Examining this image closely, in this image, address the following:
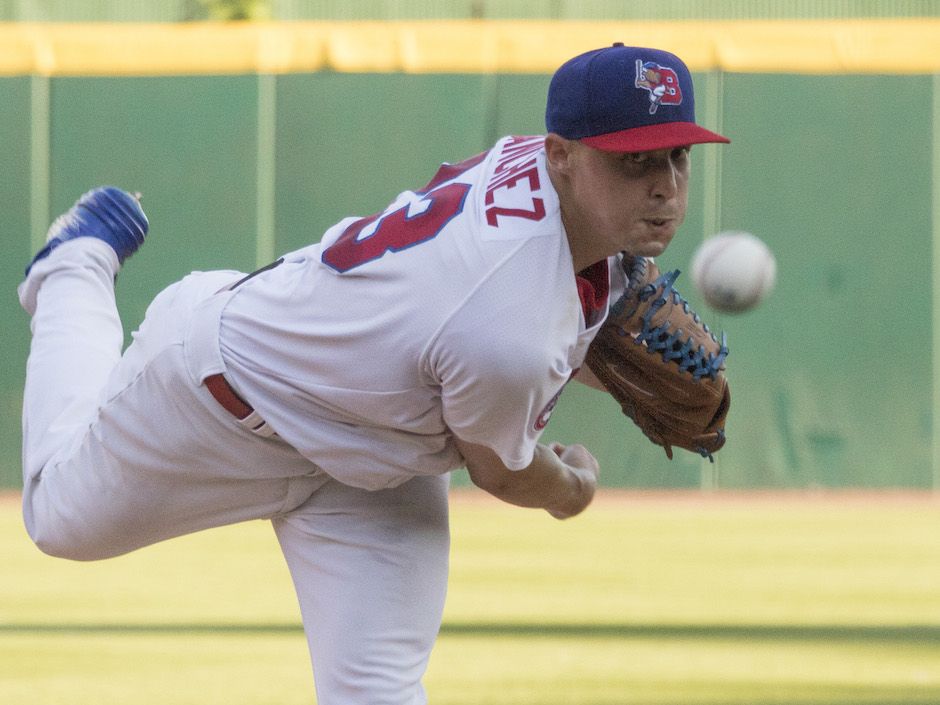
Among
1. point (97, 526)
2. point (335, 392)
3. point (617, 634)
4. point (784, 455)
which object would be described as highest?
point (335, 392)

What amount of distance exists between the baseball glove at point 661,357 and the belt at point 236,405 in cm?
73

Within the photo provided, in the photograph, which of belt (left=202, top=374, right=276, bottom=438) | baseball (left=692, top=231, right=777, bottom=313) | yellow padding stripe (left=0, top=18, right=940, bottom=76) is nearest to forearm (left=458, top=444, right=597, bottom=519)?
belt (left=202, top=374, right=276, bottom=438)

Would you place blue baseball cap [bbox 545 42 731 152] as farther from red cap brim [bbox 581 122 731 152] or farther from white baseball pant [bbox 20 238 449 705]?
white baseball pant [bbox 20 238 449 705]

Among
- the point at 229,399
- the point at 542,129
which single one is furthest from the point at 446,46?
the point at 229,399

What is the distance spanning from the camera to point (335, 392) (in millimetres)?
2779

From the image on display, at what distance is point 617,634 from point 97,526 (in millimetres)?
2402

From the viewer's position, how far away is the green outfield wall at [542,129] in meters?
9.70

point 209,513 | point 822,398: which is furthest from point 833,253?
point 209,513

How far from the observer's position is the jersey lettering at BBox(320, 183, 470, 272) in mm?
2680

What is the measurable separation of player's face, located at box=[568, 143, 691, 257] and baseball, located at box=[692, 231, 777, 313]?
2.92 metres

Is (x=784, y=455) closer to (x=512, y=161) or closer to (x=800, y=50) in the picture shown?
(x=800, y=50)

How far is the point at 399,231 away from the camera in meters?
2.71

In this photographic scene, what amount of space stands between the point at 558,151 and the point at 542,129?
720 centimetres

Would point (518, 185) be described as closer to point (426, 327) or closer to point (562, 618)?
point (426, 327)
